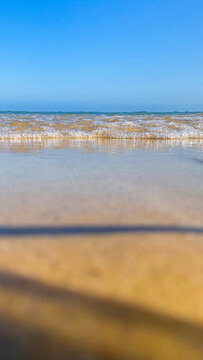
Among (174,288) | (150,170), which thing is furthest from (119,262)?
(150,170)

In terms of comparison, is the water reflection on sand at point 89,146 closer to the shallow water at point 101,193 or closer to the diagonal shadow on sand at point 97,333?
the shallow water at point 101,193

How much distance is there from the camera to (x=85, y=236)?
Result: 4.88ft

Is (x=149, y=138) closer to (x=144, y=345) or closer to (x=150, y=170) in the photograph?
(x=150, y=170)

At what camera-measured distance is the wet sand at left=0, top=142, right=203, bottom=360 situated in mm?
853

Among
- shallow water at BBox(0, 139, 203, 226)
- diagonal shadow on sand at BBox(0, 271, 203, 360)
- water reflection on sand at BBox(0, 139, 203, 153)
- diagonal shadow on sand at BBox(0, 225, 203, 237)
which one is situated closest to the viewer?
diagonal shadow on sand at BBox(0, 271, 203, 360)

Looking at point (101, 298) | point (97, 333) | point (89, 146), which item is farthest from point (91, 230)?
point (89, 146)

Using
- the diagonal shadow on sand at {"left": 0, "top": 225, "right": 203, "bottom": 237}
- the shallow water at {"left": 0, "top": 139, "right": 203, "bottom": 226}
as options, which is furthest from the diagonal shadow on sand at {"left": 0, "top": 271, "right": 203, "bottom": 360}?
the shallow water at {"left": 0, "top": 139, "right": 203, "bottom": 226}

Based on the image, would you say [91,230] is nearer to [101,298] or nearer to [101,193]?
[101,298]

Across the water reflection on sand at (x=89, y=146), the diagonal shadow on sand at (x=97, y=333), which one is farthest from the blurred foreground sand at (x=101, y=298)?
the water reflection on sand at (x=89, y=146)

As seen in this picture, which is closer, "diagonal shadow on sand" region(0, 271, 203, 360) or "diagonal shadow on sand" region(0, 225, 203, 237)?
"diagonal shadow on sand" region(0, 271, 203, 360)

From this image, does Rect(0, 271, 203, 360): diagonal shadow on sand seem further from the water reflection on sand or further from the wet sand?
the water reflection on sand

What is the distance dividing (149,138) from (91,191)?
21.6 feet

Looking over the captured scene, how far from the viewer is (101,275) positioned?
1.16 meters

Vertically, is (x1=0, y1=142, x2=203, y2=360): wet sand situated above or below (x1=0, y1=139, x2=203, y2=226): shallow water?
below
